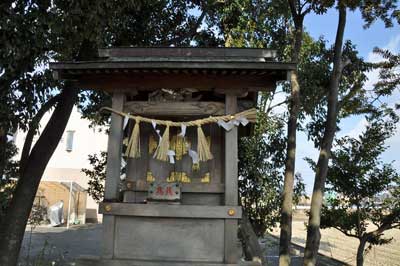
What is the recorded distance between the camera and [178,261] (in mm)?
5043

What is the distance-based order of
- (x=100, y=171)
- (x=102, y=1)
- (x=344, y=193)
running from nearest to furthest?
(x=102, y=1) → (x=344, y=193) → (x=100, y=171)

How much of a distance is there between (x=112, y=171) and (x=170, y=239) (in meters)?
1.11

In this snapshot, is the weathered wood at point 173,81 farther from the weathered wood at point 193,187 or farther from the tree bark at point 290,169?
the tree bark at point 290,169

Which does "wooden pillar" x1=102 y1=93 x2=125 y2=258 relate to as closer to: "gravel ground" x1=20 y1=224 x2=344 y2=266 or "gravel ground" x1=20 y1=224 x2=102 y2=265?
"gravel ground" x1=20 y1=224 x2=344 y2=266

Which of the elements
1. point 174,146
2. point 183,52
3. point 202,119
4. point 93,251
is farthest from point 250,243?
point 93,251

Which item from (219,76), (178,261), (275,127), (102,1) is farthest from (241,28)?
(178,261)

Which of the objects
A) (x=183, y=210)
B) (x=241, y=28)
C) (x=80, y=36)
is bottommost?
(x=183, y=210)

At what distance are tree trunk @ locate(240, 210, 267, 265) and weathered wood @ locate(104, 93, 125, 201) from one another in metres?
3.75

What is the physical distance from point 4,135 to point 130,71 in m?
4.45

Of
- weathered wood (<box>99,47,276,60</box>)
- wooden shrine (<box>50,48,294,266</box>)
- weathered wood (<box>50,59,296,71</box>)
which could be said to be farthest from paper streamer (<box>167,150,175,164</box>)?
weathered wood (<box>99,47,276,60</box>)

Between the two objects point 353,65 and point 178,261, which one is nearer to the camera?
point 178,261

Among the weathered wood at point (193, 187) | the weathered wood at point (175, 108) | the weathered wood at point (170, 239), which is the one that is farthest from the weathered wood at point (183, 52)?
the weathered wood at point (170, 239)

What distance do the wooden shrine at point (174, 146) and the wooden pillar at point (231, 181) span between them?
1 centimetres

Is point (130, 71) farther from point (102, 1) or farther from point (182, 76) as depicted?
point (102, 1)
